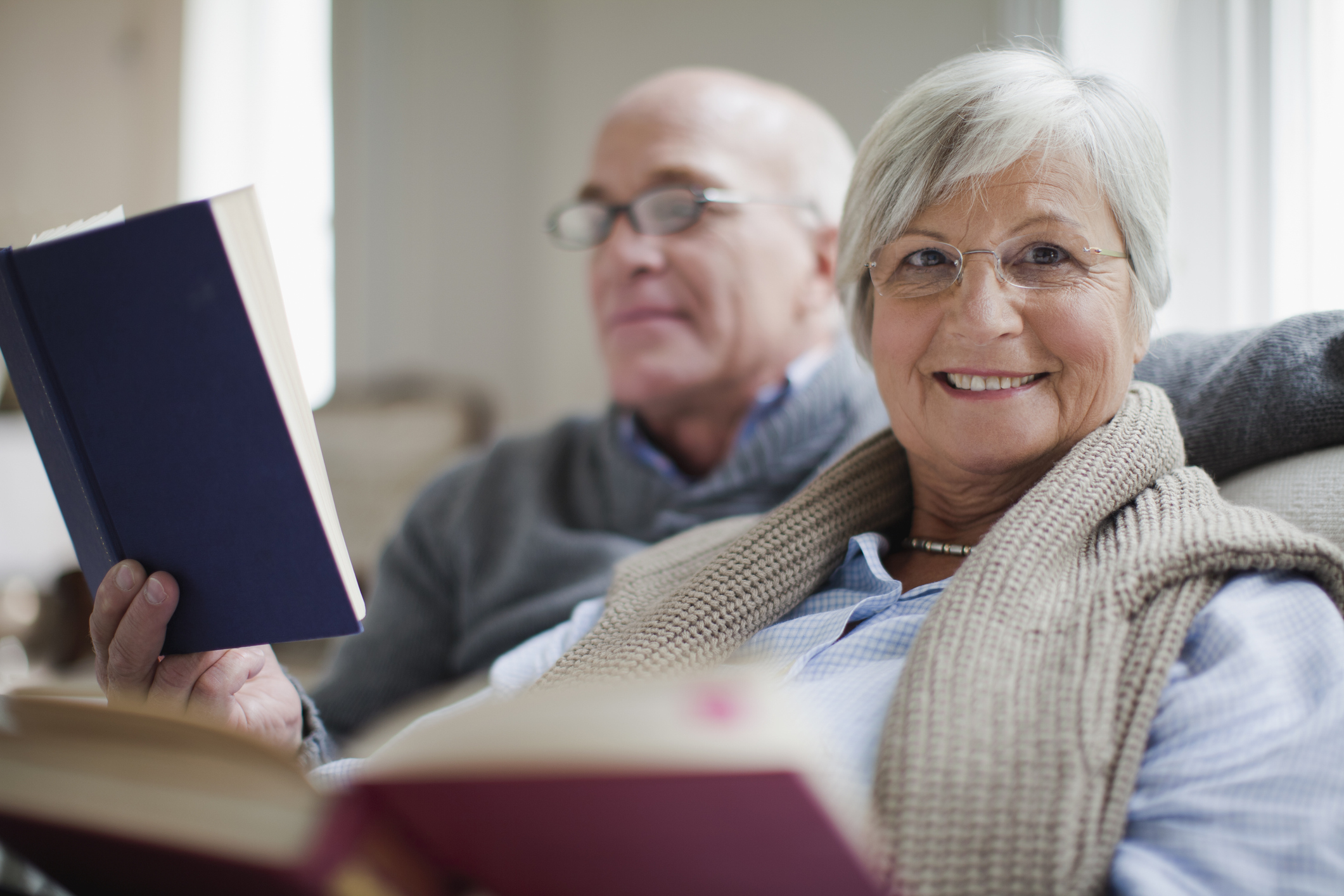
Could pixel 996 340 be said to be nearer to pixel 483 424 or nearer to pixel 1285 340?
pixel 1285 340

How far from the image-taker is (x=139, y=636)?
0.74m

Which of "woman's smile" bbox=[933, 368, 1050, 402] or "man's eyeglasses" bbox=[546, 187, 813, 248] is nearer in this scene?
"woman's smile" bbox=[933, 368, 1050, 402]

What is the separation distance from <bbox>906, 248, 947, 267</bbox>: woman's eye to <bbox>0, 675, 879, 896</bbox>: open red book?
1.78ft

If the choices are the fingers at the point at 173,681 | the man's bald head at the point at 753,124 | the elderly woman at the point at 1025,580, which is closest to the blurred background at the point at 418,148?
the man's bald head at the point at 753,124

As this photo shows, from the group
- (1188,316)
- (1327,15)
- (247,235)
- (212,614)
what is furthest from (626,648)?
(1327,15)

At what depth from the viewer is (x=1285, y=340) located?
916mm

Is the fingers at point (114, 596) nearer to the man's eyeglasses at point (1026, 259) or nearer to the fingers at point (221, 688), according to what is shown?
the fingers at point (221, 688)

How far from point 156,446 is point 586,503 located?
2.70 ft

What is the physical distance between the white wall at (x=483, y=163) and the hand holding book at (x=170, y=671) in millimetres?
1817

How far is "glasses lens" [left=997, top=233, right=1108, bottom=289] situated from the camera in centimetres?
81

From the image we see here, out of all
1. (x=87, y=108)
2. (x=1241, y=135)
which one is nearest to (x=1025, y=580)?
(x=1241, y=135)

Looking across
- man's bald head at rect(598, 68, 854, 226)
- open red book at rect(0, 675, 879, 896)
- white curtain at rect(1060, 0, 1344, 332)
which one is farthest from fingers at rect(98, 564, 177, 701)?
white curtain at rect(1060, 0, 1344, 332)

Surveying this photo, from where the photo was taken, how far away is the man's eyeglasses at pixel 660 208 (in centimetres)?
142

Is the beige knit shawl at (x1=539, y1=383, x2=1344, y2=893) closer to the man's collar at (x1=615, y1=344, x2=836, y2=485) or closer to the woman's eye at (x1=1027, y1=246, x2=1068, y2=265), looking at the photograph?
the woman's eye at (x1=1027, y1=246, x2=1068, y2=265)
